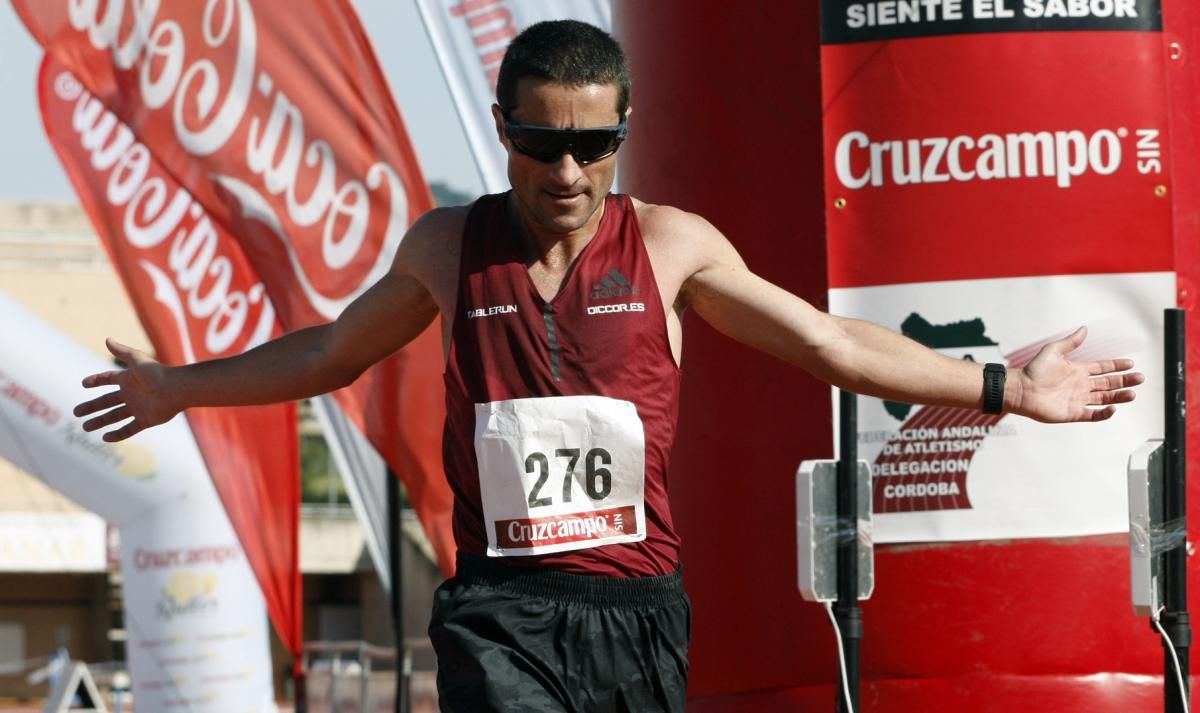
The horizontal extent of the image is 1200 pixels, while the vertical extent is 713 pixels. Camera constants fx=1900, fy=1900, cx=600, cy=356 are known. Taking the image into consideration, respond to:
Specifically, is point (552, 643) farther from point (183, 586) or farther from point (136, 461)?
point (183, 586)

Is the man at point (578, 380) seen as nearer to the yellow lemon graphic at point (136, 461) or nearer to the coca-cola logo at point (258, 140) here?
the coca-cola logo at point (258, 140)

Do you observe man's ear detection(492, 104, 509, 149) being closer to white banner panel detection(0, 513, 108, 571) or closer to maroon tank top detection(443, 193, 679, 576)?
maroon tank top detection(443, 193, 679, 576)

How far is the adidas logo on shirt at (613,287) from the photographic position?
12.3 feet

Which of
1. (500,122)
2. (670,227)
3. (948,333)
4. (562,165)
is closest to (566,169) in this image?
(562,165)

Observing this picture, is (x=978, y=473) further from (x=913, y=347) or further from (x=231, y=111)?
(x=231, y=111)

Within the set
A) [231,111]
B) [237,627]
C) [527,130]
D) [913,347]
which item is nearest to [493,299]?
[527,130]

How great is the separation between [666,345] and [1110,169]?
249 cm

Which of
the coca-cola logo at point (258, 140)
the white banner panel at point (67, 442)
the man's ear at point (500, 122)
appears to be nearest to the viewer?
the man's ear at point (500, 122)

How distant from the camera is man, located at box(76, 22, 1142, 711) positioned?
3688 mm

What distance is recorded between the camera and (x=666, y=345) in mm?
3814

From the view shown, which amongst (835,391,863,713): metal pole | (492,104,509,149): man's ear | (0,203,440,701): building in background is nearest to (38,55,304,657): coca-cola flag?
(835,391,863,713): metal pole

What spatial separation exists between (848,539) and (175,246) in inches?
259

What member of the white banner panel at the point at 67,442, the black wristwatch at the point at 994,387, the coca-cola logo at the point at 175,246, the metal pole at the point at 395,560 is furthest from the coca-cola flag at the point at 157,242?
the black wristwatch at the point at 994,387

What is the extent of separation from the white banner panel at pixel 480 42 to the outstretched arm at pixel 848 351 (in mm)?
5791
